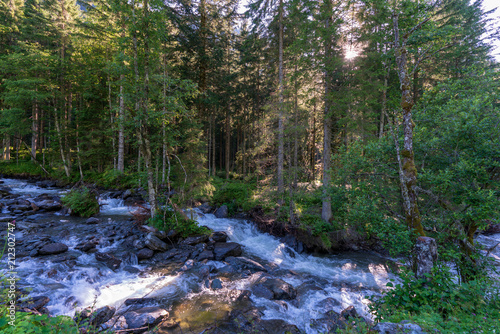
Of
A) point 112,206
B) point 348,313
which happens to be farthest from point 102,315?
point 112,206

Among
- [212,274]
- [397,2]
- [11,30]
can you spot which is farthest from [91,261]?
[11,30]

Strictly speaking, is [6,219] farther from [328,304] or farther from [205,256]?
[328,304]

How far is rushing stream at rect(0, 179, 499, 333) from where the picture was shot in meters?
6.49

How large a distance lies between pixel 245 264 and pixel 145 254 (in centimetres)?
456

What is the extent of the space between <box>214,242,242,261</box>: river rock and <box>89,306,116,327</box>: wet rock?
476 cm

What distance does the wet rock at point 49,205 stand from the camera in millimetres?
14414

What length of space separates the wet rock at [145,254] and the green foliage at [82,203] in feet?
23.7

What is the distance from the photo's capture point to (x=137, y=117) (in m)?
9.55

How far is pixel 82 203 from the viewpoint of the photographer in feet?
45.9

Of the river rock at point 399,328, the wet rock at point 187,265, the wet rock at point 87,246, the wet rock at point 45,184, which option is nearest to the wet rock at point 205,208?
the wet rock at point 187,265

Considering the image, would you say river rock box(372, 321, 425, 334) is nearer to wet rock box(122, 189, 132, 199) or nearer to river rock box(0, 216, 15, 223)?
river rock box(0, 216, 15, 223)

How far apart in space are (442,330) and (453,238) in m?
4.32

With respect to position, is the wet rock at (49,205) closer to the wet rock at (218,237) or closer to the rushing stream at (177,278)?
the rushing stream at (177,278)

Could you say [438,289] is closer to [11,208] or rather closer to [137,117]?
[137,117]
